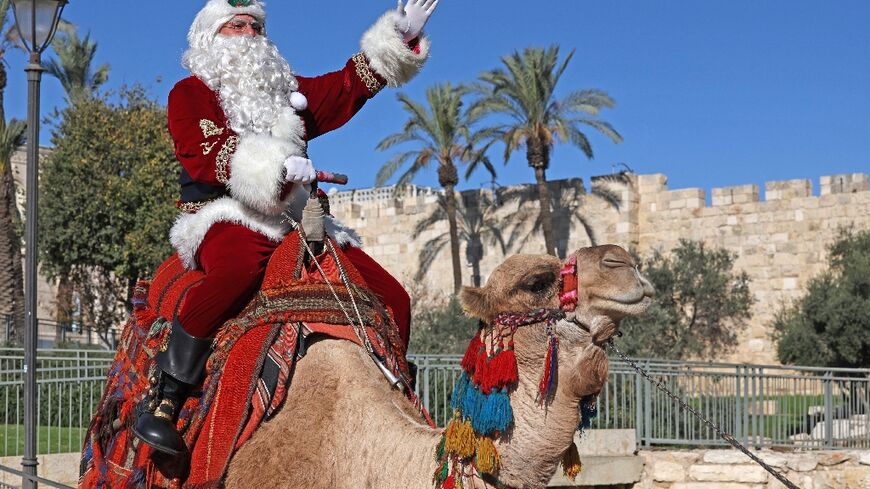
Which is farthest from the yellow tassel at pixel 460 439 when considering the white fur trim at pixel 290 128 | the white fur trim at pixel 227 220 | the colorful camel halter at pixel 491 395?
the white fur trim at pixel 290 128

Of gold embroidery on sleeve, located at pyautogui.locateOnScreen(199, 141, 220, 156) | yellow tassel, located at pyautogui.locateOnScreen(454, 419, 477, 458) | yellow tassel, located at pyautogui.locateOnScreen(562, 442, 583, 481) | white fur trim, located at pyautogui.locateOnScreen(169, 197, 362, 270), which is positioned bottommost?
yellow tassel, located at pyautogui.locateOnScreen(562, 442, 583, 481)

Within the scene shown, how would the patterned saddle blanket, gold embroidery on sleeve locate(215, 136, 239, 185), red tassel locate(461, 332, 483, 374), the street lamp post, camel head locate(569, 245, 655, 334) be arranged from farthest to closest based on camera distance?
the street lamp post, gold embroidery on sleeve locate(215, 136, 239, 185), the patterned saddle blanket, red tassel locate(461, 332, 483, 374), camel head locate(569, 245, 655, 334)

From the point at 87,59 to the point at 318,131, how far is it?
2891 cm

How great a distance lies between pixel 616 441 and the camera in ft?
45.2

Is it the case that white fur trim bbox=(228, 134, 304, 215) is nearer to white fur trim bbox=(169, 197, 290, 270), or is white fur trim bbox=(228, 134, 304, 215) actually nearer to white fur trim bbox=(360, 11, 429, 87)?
white fur trim bbox=(169, 197, 290, 270)

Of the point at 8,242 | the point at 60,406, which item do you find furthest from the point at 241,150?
the point at 8,242

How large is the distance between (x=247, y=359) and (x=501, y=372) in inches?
47.8

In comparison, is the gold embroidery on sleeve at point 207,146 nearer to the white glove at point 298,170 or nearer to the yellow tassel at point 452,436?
the white glove at point 298,170

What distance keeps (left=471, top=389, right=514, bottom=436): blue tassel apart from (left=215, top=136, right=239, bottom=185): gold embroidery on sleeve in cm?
173

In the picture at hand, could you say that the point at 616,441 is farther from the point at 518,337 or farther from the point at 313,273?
the point at 518,337

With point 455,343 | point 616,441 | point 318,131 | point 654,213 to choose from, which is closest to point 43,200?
point 455,343

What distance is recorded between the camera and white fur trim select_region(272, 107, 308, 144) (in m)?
4.89

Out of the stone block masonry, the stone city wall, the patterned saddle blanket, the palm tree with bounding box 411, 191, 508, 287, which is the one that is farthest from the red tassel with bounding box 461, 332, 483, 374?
the palm tree with bounding box 411, 191, 508, 287

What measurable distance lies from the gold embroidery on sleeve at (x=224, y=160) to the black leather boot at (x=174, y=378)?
59 centimetres
